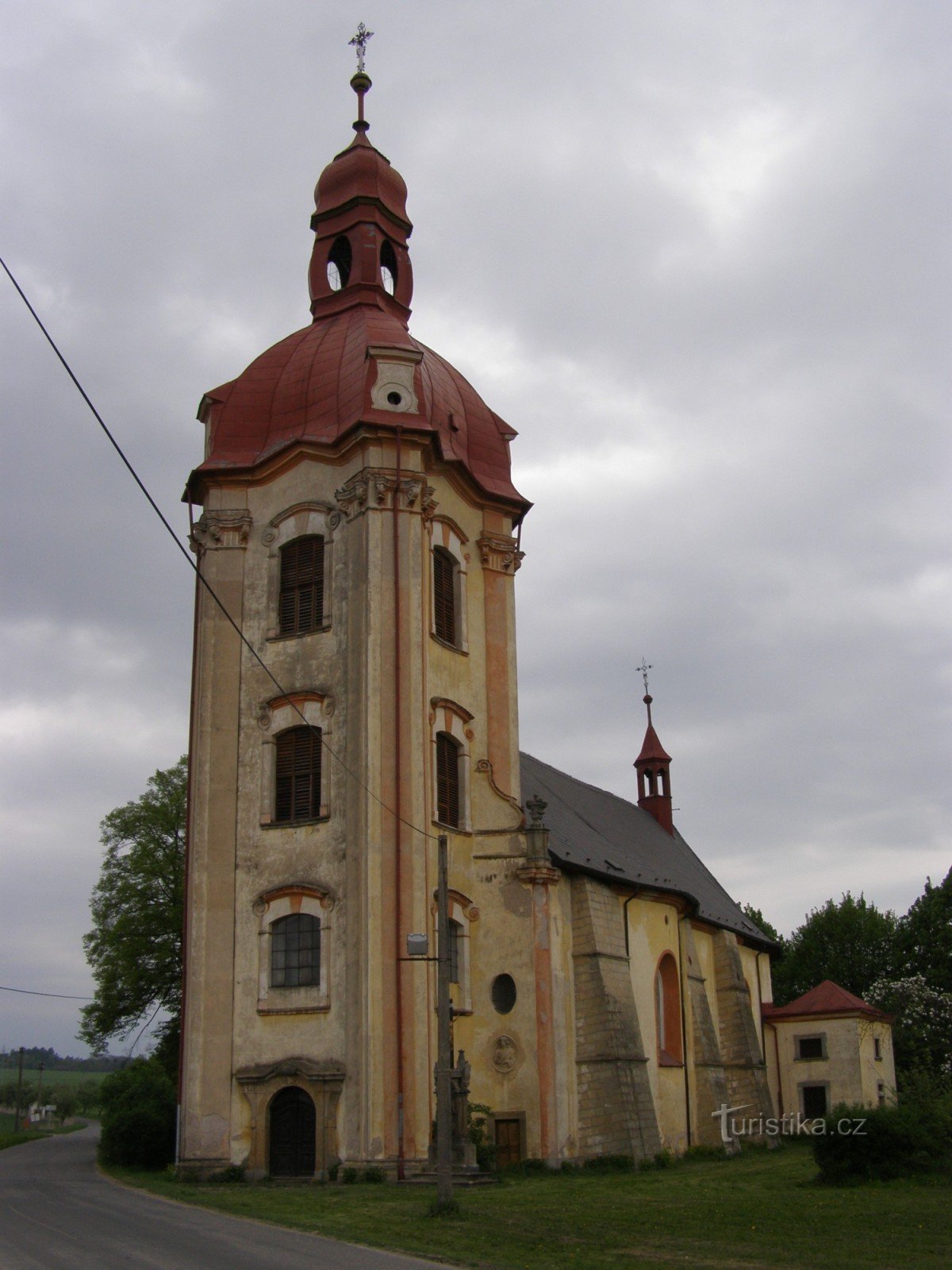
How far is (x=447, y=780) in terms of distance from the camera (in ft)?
95.1

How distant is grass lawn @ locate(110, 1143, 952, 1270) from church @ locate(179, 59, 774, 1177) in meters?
2.11

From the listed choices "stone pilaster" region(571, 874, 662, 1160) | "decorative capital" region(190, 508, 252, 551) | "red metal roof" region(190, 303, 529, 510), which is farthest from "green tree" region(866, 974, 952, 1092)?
"decorative capital" region(190, 508, 252, 551)

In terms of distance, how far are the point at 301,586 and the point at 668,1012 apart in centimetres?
1529

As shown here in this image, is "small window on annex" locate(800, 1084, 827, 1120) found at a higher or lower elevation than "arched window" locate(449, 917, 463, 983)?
lower

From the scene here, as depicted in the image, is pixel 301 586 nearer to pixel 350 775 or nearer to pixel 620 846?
pixel 350 775

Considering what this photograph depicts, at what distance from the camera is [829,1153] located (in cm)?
2228

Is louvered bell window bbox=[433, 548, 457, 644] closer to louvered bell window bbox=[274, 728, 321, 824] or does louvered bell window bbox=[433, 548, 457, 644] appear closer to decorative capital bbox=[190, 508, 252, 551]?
louvered bell window bbox=[274, 728, 321, 824]

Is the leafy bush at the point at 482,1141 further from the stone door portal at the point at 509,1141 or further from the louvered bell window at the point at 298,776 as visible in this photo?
the louvered bell window at the point at 298,776

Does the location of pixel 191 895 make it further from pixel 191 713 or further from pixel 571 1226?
pixel 571 1226

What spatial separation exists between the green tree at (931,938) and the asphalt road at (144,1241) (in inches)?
1655

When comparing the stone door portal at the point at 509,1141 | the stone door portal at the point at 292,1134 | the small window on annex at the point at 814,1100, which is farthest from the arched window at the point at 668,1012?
the small window on annex at the point at 814,1100

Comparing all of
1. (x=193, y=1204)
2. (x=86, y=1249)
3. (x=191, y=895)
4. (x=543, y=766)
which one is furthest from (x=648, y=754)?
(x=86, y=1249)

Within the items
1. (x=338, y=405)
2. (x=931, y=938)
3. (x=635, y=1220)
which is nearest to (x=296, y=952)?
(x=635, y=1220)

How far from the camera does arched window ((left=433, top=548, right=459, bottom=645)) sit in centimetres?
3011
